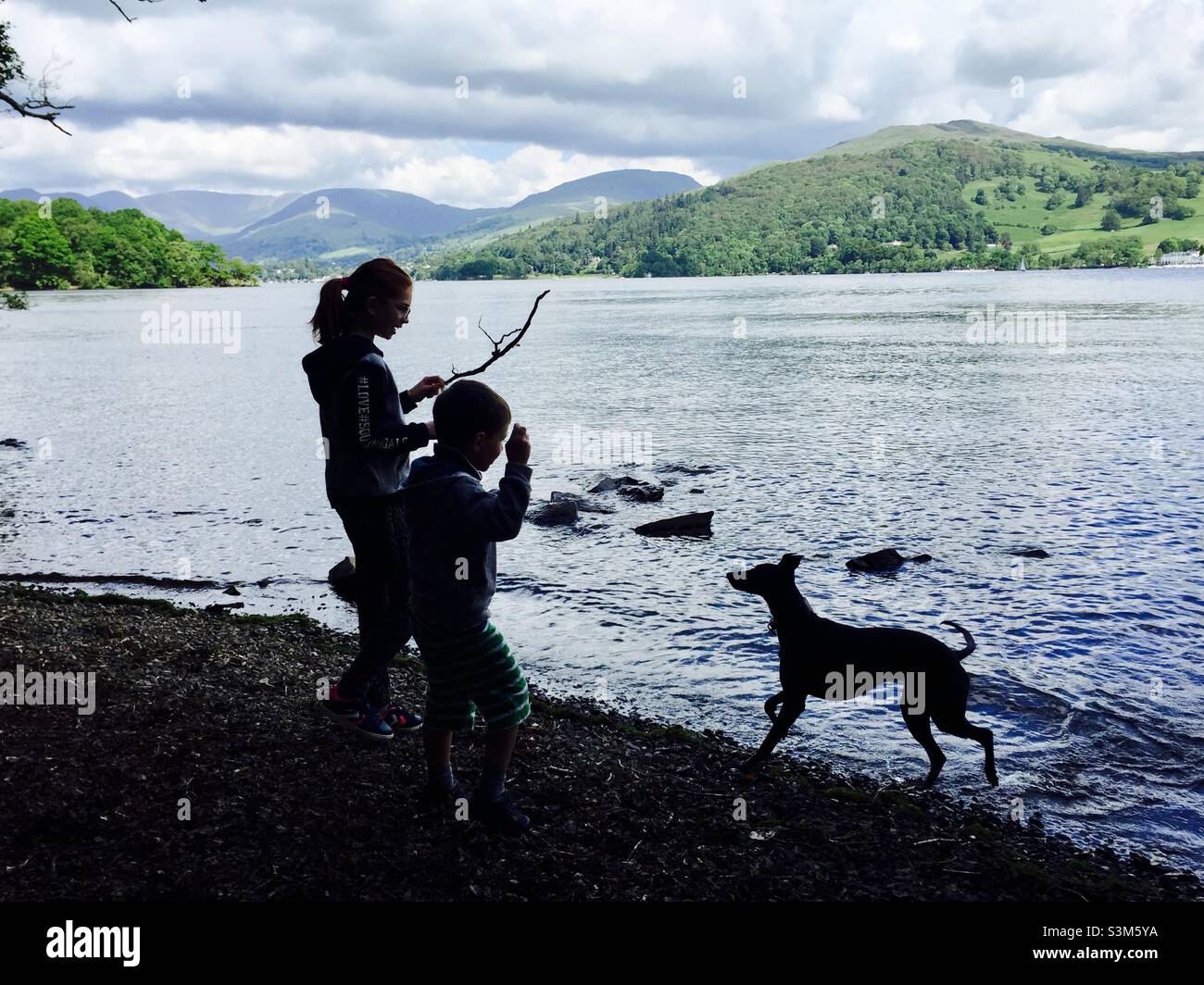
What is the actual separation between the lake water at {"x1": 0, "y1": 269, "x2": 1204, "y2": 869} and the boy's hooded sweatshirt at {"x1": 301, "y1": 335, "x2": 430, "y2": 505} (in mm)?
5297

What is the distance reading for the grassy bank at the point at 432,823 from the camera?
5508 mm

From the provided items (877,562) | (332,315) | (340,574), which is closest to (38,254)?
(340,574)

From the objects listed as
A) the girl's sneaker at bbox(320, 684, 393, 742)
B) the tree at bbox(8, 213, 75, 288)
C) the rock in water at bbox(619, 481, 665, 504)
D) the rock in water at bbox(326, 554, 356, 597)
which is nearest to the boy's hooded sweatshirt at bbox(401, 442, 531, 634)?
the girl's sneaker at bbox(320, 684, 393, 742)

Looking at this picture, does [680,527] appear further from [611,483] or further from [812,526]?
[611,483]

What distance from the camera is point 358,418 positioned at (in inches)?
248

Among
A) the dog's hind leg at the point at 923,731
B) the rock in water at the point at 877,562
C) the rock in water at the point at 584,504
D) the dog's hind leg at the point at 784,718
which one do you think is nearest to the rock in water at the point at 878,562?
the rock in water at the point at 877,562

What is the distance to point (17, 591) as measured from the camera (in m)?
14.2

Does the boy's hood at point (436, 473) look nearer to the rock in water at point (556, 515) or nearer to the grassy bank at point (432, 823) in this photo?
the grassy bank at point (432, 823)

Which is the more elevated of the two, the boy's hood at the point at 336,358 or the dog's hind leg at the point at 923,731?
the boy's hood at the point at 336,358

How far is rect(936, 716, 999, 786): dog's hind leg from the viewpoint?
24.6 feet

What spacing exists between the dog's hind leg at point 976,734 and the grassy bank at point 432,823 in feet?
1.26

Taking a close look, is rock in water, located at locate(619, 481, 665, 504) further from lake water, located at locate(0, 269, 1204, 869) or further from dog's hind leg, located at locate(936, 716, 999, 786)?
dog's hind leg, located at locate(936, 716, 999, 786)

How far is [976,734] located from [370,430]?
18.9 feet

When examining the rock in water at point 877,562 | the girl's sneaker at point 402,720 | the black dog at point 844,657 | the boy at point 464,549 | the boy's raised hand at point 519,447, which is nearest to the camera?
the boy's raised hand at point 519,447
